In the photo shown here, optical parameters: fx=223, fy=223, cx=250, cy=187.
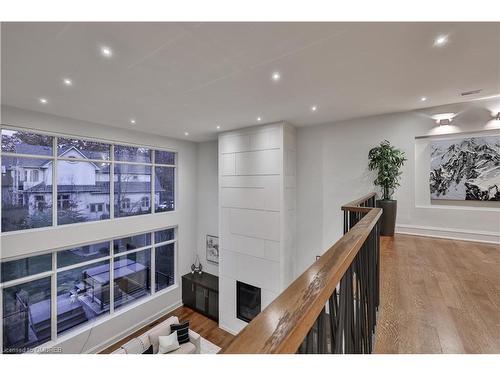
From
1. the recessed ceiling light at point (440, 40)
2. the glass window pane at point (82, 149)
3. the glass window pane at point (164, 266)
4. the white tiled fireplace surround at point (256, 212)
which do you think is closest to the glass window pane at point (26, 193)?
the glass window pane at point (82, 149)

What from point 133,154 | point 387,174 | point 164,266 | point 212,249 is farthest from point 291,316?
point 164,266

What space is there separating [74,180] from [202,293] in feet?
15.2

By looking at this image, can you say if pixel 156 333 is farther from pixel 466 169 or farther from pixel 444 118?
pixel 444 118

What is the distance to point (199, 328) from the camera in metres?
6.18

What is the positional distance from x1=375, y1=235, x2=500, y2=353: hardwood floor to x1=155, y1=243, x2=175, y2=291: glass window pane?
616 cm

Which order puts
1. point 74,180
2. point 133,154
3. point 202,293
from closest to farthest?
point 74,180
point 133,154
point 202,293

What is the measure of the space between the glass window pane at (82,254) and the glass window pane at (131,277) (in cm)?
47

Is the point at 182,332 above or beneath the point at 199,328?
above

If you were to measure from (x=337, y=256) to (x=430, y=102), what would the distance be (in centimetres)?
460

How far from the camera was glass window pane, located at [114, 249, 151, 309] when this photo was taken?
19.8 ft

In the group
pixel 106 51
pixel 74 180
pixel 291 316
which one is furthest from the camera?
pixel 74 180
